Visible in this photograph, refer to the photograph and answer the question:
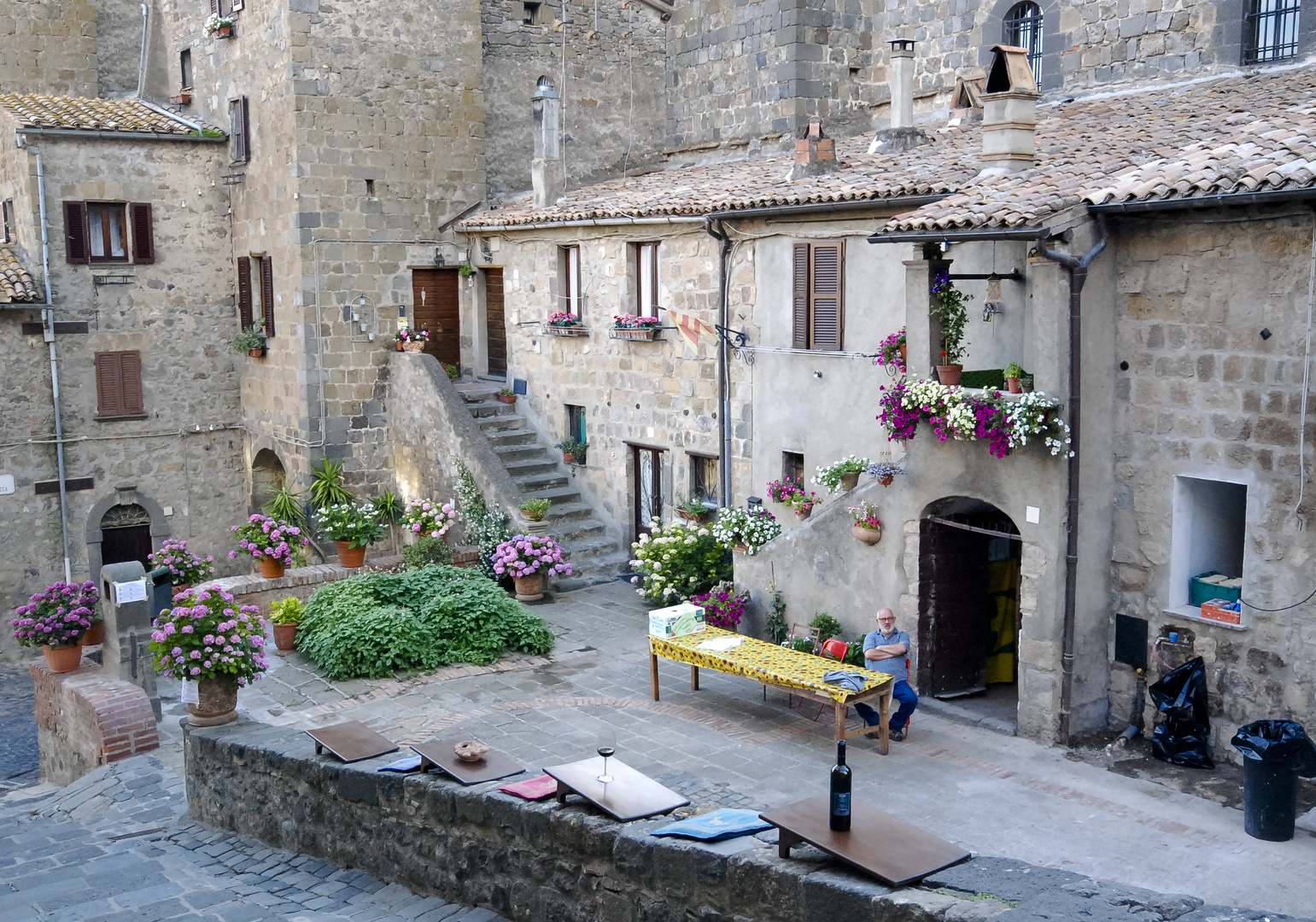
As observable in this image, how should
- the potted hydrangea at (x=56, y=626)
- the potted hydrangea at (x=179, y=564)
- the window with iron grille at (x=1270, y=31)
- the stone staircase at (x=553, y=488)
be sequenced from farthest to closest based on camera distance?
the stone staircase at (x=553, y=488), the potted hydrangea at (x=179, y=564), the window with iron grille at (x=1270, y=31), the potted hydrangea at (x=56, y=626)

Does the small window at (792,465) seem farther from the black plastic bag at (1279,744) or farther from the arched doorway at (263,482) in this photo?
the arched doorway at (263,482)

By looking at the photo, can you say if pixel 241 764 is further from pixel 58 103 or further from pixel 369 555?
pixel 58 103

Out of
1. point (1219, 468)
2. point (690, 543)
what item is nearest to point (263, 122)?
point (690, 543)

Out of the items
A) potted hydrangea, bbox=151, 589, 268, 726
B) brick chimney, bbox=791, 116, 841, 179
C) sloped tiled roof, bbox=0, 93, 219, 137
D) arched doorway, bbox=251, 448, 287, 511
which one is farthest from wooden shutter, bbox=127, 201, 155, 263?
brick chimney, bbox=791, 116, 841, 179

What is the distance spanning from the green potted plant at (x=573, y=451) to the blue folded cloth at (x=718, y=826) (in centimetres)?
1238

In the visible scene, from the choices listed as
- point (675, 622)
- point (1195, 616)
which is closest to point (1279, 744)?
point (1195, 616)

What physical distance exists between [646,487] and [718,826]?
11.5 m

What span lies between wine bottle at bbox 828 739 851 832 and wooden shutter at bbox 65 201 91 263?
18731mm

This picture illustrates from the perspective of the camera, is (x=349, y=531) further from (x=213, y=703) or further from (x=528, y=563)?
(x=213, y=703)

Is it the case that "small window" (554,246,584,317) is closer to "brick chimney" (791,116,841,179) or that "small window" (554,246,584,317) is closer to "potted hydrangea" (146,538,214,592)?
"brick chimney" (791,116,841,179)

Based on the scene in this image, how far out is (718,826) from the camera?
7090 mm

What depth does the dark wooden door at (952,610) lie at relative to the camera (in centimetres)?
1259

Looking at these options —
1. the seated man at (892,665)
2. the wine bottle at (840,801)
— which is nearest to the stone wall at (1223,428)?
the seated man at (892,665)

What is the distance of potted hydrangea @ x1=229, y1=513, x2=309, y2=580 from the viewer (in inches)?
686
